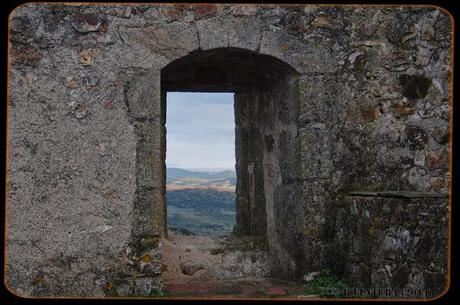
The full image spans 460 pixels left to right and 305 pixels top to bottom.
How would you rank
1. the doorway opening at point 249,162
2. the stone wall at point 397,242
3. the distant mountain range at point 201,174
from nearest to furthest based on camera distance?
1. the stone wall at point 397,242
2. the doorway opening at point 249,162
3. the distant mountain range at point 201,174

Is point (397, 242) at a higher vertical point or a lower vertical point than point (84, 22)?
lower

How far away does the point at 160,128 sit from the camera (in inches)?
204

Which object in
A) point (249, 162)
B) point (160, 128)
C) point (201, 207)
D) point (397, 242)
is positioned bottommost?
point (201, 207)

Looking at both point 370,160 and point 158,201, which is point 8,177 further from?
point 370,160

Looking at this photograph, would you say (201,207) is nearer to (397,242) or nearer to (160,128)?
(160,128)

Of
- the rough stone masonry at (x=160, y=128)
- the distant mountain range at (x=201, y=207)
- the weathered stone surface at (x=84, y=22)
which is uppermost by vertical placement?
the weathered stone surface at (x=84, y=22)

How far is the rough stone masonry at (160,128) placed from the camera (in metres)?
4.86

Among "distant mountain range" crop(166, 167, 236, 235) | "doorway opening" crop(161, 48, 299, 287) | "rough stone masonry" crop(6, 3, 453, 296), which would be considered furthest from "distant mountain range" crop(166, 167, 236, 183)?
"rough stone masonry" crop(6, 3, 453, 296)

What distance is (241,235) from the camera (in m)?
6.33

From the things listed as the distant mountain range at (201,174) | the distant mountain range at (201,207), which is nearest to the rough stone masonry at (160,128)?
the distant mountain range at (201,207)

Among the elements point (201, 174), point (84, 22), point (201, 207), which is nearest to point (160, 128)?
point (84, 22)

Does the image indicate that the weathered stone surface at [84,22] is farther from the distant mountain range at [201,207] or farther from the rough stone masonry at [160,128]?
the distant mountain range at [201,207]

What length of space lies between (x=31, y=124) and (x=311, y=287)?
255 centimetres

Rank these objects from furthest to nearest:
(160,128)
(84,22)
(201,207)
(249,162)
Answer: (201,207), (249,162), (160,128), (84,22)
